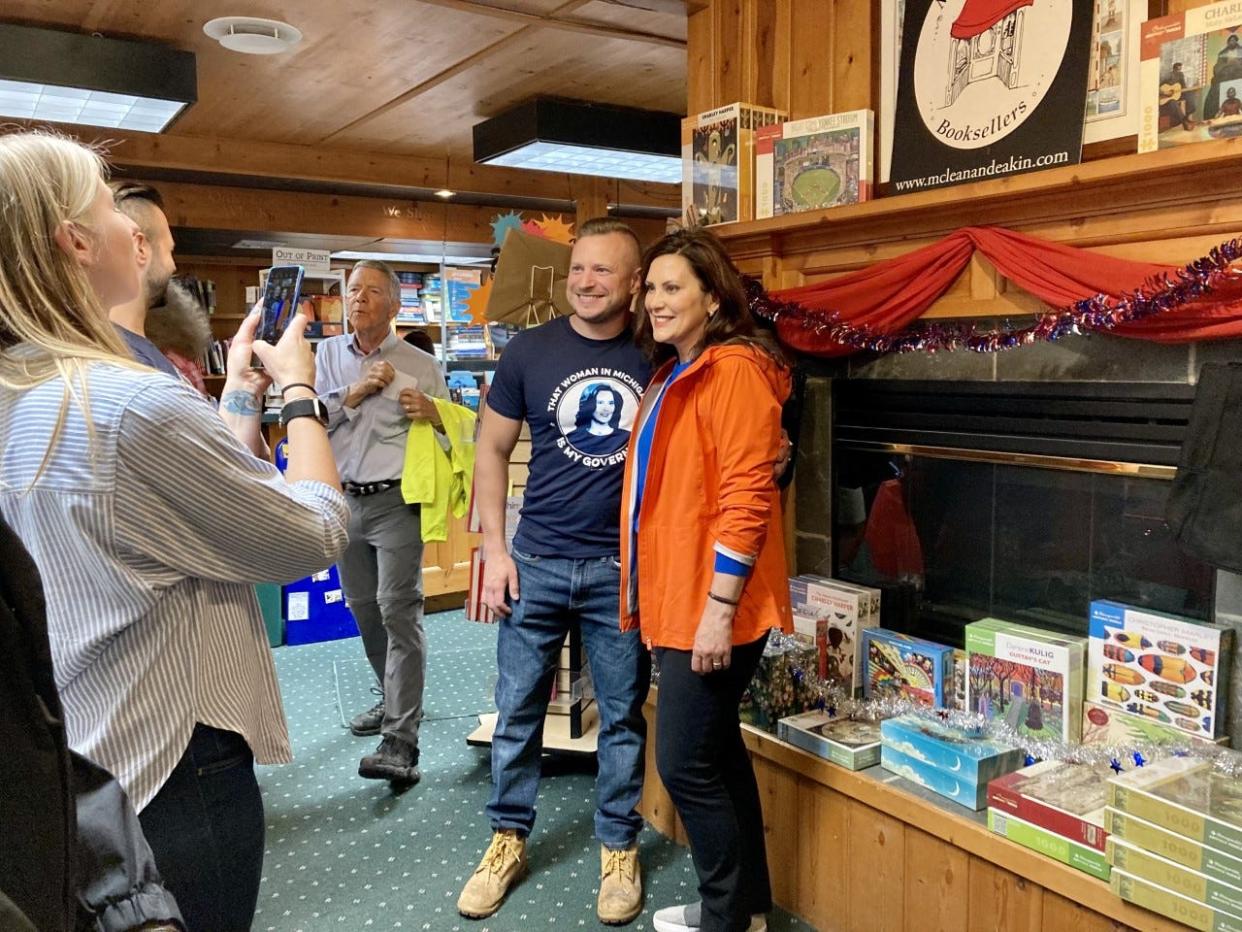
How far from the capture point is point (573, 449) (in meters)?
2.24

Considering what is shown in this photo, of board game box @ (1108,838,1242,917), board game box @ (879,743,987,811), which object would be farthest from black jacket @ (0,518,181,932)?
board game box @ (879,743,987,811)

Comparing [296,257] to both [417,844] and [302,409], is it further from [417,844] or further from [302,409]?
[302,409]

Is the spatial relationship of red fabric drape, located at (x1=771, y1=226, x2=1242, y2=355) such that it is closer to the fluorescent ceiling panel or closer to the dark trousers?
the dark trousers

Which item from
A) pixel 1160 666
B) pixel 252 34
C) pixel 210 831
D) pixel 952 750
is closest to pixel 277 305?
pixel 210 831

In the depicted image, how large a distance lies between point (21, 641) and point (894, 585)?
2.24 meters

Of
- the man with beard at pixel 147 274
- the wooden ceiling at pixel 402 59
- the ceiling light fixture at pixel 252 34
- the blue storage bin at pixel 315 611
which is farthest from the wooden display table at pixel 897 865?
the blue storage bin at pixel 315 611

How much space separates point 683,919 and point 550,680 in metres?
0.60

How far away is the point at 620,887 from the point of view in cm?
224

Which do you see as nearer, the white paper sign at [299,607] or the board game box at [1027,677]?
the board game box at [1027,677]

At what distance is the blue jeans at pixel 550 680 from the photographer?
2.26m

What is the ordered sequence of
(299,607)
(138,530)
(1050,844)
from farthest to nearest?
(299,607)
(1050,844)
(138,530)

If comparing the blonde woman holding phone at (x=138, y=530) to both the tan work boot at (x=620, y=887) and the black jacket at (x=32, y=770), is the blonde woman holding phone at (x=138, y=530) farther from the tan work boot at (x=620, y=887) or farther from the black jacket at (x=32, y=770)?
the tan work boot at (x=620, y=887)

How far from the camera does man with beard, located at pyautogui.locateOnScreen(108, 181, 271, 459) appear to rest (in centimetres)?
134

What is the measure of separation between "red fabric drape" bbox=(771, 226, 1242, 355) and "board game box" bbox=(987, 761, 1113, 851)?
2.62ft
